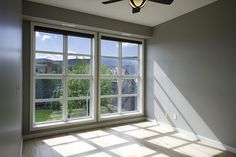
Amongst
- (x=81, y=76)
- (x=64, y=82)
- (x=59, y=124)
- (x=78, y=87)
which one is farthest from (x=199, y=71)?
(x=59, y=124)

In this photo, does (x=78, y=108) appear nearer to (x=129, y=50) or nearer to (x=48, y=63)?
(x=48, y=63)

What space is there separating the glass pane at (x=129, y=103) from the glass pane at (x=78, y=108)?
3.98 ft

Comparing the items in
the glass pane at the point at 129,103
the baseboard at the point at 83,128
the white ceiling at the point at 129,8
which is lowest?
the baseboard at the point at 83,128

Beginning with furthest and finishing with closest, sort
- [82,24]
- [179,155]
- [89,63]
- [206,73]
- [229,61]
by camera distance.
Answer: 1. [89,63]
2. [82,24]
3. [206,73]
4. [229,61]
5. [179,155]

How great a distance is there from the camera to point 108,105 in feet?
17.1

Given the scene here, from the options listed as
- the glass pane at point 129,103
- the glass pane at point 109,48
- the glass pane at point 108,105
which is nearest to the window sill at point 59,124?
the glass pane at point 108,105

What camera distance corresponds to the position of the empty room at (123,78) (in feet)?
11.7

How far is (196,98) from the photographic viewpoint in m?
4.17

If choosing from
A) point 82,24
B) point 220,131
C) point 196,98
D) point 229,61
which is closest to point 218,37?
point 229,61

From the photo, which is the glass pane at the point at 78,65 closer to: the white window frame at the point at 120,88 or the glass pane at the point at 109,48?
the white window frame at the point at 120,88

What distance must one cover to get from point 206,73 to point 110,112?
2.75 metres

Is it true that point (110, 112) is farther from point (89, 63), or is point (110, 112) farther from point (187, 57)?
point (187, 57)

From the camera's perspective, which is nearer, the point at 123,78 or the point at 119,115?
Answer: the point at 119,115

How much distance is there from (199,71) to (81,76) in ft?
9.35
